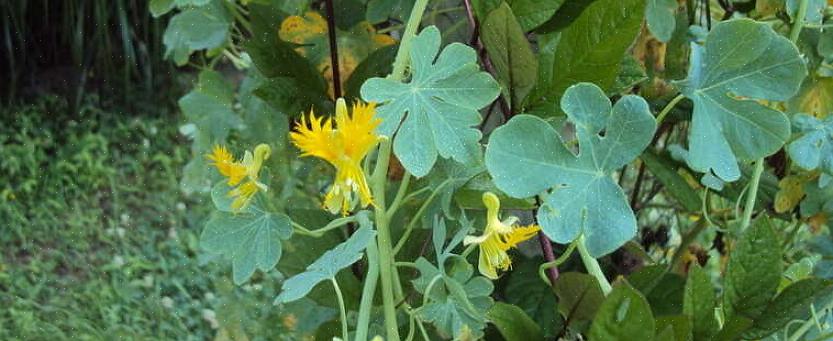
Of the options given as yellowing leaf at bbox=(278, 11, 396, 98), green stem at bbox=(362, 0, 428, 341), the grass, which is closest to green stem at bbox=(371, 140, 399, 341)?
green stem at bbox=(362, 0, 428, 341)

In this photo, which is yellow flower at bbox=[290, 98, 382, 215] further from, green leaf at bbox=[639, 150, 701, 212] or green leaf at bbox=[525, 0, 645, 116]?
green leaf at bbox=[639, 150, 701, 212]

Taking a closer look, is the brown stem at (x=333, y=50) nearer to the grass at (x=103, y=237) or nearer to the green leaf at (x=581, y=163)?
the green leaf at (x=581, y=163)

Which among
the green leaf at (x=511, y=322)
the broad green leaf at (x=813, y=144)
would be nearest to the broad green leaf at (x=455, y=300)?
the green leaf at (x=511, y=322)

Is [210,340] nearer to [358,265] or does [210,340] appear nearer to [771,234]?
[358,265]

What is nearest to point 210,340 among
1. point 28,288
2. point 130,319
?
point 130,319

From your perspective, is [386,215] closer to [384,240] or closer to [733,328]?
[384,240]

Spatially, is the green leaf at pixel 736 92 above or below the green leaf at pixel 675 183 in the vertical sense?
above
